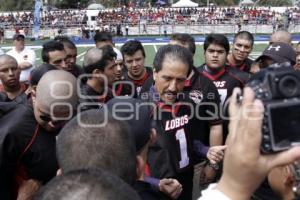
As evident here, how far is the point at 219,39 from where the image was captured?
16.1 ft

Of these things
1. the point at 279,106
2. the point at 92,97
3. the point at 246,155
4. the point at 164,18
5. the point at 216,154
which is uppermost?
the point at 279,106

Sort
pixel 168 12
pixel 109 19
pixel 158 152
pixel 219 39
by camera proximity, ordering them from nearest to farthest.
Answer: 1. pixel 158 152
2. pixel 219 39
3. pixel 109 19
4. pixel 168 12

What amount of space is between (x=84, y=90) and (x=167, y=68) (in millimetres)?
1157

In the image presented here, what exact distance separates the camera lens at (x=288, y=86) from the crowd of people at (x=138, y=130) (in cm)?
6

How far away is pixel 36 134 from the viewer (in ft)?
9.43

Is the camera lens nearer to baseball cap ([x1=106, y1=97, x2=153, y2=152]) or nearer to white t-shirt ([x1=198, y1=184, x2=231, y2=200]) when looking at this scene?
white t-shirt ([x1=198, y1=184, x2=231, y2=200])

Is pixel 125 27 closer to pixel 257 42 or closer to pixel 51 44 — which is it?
pixel 257 42

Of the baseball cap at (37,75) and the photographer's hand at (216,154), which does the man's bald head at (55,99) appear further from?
the photographer's hand at (216,154)

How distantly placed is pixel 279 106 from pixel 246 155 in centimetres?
19

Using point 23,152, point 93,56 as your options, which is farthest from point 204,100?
point 23,152

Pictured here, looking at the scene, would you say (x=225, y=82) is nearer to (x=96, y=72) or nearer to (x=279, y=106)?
(x=96, y=72)

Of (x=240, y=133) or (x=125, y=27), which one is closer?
(x=240, y=133)

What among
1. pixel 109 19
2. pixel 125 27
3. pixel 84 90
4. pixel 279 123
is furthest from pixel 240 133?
pixel 109 19

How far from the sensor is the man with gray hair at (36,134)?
109 inches
